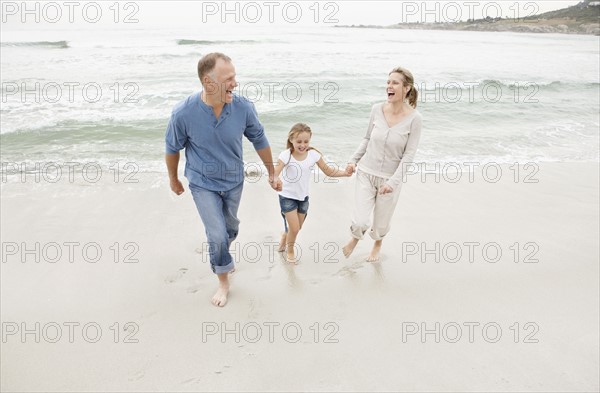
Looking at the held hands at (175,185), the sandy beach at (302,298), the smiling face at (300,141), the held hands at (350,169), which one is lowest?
the sandy beach at (302,298)

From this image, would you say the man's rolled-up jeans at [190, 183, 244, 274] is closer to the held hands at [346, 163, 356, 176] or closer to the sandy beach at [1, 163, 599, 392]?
the sandy beach at [1, 163, 599, 392]

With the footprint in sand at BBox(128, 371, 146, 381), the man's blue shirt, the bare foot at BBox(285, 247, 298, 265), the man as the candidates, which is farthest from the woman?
the footprint in sand at BBox(128, 371, 146, 381)

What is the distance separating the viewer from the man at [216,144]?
275 cm

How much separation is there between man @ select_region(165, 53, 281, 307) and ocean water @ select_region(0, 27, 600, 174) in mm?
3503

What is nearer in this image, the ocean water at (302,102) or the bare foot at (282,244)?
the bare foot at (282,244)

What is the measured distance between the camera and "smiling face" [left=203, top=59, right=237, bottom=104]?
2688 mm

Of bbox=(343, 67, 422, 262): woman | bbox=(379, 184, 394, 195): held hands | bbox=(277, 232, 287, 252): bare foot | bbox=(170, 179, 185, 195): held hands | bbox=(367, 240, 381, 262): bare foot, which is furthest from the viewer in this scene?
bbox=(277, 232, 287, 252): bare foot

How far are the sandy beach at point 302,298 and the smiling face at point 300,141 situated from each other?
1.15 meters

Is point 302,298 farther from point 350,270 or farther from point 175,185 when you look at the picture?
point 175,185

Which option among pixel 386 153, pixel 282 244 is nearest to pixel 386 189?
pixel 386 153

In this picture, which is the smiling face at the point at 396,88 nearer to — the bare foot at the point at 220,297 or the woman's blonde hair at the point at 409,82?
the woman's blonde hair at the point at 409,82

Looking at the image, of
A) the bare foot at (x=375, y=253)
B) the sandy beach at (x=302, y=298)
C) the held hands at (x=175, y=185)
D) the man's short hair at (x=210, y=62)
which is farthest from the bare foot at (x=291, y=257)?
the man's short hair at (x=210, y=62)

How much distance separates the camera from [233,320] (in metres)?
3.24

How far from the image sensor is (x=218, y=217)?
3172 millimetres
